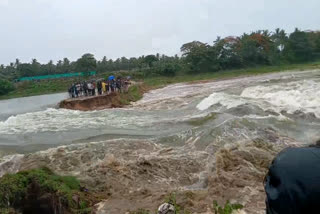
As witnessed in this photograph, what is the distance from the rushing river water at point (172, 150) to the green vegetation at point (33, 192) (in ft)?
1.57

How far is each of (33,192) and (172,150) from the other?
4431mm

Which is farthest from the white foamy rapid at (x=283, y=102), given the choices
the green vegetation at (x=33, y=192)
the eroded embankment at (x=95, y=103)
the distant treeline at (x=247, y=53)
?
the distant treeline at (x=247, y=53)

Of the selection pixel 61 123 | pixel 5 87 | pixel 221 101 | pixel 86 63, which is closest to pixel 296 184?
pixel 221 101

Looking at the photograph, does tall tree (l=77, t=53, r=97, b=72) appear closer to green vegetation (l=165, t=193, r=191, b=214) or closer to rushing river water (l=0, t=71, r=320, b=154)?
rushing river water (l=0, t=71, r=320, b=154)

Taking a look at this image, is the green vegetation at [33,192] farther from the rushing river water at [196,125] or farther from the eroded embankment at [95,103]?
the eroded embankment at [95,103]

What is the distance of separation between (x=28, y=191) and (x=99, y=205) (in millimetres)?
1160

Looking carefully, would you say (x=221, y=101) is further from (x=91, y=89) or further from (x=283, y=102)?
(x=91, y=89)

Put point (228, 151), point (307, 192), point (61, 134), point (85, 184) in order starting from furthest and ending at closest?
point (61, 134)
point (228, 151)
point (85, 184)
point (307, 192)

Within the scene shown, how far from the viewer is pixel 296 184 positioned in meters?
1.10

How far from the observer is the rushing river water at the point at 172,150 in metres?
6.05

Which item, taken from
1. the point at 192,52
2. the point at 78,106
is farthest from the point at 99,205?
the point at 192,52

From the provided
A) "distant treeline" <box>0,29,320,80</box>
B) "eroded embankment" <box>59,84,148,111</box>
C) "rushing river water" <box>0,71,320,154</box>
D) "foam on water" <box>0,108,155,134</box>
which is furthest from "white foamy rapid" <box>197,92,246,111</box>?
"distant treeline" <box>0,29,320,80</box>

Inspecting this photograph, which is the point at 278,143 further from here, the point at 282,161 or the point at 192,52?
the point at 192,52

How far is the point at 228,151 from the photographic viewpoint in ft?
24.9
